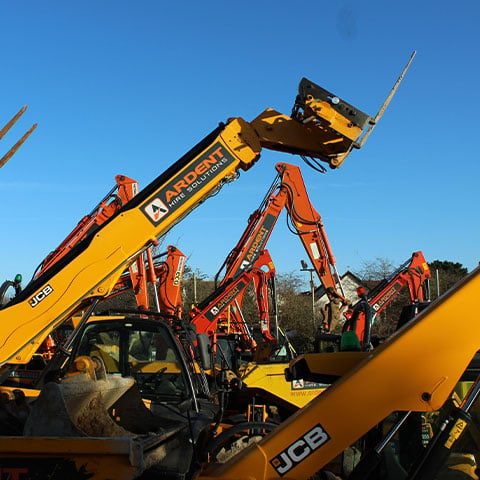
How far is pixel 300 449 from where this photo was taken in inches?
106

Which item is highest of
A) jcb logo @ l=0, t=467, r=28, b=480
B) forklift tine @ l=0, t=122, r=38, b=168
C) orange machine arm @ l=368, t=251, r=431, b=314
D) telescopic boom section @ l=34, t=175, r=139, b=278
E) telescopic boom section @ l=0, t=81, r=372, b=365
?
telescopic boom section @ l=34, t=175, r=139, b=278

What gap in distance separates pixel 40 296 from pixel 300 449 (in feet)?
12.0

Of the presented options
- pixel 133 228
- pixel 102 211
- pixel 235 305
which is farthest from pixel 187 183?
pixel 235 305

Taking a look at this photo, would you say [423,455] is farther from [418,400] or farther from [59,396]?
[59,396]

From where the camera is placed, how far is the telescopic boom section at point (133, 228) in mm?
5547

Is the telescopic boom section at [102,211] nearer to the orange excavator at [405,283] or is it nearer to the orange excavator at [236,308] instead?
the orange excavator at [236,308]

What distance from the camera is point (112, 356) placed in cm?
641

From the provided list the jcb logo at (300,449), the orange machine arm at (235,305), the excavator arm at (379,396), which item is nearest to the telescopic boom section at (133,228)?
the excavator arm at (379,396)

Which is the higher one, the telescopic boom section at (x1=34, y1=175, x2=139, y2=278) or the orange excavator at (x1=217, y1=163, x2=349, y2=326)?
the telescopic boom section at (x1=34, y1=175, x2=139, y2=278)

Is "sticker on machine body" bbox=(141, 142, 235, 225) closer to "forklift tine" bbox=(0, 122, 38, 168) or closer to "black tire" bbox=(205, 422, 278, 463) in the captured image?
"forklift tine" bbox=(0, 122, 38, 168)

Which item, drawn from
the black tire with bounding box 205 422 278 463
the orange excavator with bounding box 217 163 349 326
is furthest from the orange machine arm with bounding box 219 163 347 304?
the black tire with bounding box 205 422 278 463

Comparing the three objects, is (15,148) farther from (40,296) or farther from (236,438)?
(236,438)

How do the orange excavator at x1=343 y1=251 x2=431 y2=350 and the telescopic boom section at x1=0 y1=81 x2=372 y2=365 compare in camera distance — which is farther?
the orange excavator at x1=343 y1=251 x2=431 y2=350

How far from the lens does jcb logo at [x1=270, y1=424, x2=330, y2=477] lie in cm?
268
